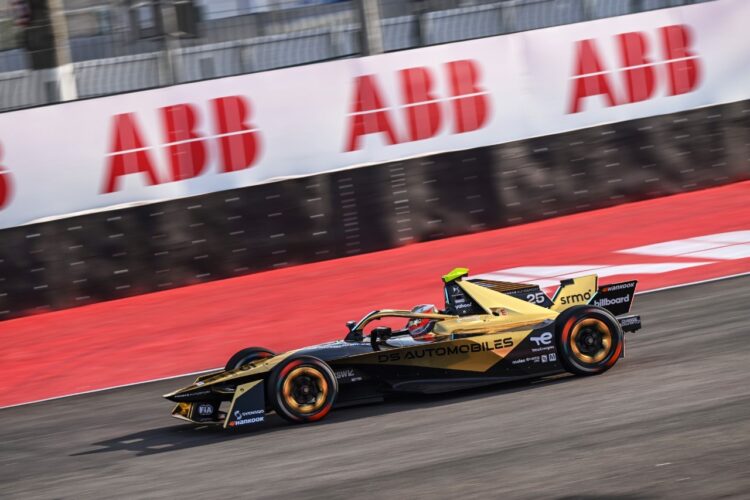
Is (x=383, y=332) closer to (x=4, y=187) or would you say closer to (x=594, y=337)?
(x=594, y=337)

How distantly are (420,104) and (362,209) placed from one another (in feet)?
6.30

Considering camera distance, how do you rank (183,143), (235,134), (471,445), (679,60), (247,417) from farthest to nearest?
1. (679,60)
2. (235,134)
3. (183,143)
4. (247,417)
5. (471,445)

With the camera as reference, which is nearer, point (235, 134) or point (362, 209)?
point (235, 134)

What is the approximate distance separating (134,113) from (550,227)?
20.8ft

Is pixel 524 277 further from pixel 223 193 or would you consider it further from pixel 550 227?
pixel 223 193

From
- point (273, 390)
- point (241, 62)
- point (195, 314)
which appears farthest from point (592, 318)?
point (241, 62)

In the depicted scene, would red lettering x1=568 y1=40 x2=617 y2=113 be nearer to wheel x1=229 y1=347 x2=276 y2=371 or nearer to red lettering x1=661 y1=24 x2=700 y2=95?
red lettering x1=661 y1=24 x2=700 y2=95

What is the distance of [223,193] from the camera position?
49.2 ft

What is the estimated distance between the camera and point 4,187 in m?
14.6

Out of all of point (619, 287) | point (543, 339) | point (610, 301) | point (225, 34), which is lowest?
point (543, 339)

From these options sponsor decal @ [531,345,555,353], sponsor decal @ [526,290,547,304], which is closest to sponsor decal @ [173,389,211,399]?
sponsor decal @ [531,345,555,353]

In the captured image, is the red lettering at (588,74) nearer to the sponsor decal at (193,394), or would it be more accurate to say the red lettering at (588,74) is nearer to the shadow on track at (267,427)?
the shadow on track at (267,427)

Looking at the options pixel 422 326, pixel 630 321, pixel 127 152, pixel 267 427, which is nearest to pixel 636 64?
pixel 127 152

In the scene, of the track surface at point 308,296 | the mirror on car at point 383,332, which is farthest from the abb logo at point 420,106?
the mirror on car at point 383,332
